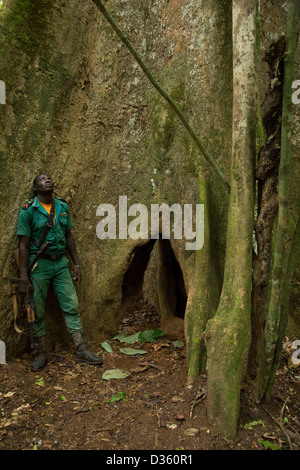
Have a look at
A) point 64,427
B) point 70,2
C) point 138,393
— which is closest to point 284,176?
point 138,393

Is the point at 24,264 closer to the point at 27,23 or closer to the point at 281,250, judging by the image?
the point at 281,250

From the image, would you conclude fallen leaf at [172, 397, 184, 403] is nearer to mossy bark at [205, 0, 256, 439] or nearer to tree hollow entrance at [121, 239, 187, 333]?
mossy bark at [205, 0, 256, 439]

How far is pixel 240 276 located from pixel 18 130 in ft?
11.0

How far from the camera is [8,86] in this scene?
454 cm

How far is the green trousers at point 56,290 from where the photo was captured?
446 cm

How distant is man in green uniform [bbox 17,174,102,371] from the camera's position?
4.39 metres

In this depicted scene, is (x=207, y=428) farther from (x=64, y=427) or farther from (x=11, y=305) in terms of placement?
(x=11, y=305)

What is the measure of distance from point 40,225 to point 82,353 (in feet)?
5.55

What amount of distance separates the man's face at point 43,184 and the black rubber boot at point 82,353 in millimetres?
1858

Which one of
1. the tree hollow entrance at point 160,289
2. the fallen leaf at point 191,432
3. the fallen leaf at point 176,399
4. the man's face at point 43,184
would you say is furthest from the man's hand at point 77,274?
the fallen leaf at point 191,432

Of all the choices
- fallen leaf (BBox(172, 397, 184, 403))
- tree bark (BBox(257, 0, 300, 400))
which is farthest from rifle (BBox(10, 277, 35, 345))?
tree bark (BBox(257, 0, 300, 400))

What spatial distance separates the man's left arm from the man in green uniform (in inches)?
5.1

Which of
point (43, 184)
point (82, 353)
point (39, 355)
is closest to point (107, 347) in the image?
point (82, 353)

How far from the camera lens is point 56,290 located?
15.2ft
